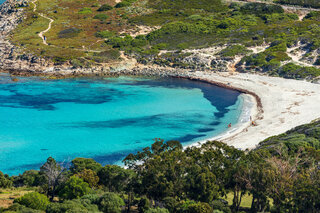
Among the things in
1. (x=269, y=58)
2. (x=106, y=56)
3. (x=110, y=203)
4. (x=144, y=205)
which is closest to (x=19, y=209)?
(x=110, y=203)

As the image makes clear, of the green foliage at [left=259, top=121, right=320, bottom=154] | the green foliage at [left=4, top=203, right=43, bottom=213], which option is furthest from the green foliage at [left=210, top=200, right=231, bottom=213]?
the green foliage at [left=4, top=203, right=43, bottom=213]

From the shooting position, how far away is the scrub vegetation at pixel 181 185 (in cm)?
2466

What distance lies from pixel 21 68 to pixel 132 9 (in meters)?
53.5

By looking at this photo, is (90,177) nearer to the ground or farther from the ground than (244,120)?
farther from the ground

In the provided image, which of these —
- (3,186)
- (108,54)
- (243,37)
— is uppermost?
(243,37)

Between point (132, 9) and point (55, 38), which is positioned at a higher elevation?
point (132, 9)

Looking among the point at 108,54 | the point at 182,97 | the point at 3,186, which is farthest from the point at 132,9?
the point at 3,186

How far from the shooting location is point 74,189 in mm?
27500

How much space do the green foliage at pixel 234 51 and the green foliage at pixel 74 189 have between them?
7324 cm

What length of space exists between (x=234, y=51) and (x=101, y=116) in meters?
49.9

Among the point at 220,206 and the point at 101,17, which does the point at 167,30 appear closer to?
the point at 101,17

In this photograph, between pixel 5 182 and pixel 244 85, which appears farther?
pixel 244 85

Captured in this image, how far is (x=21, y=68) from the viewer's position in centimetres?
9256

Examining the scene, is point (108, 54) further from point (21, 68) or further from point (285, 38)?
point (285, 38)
